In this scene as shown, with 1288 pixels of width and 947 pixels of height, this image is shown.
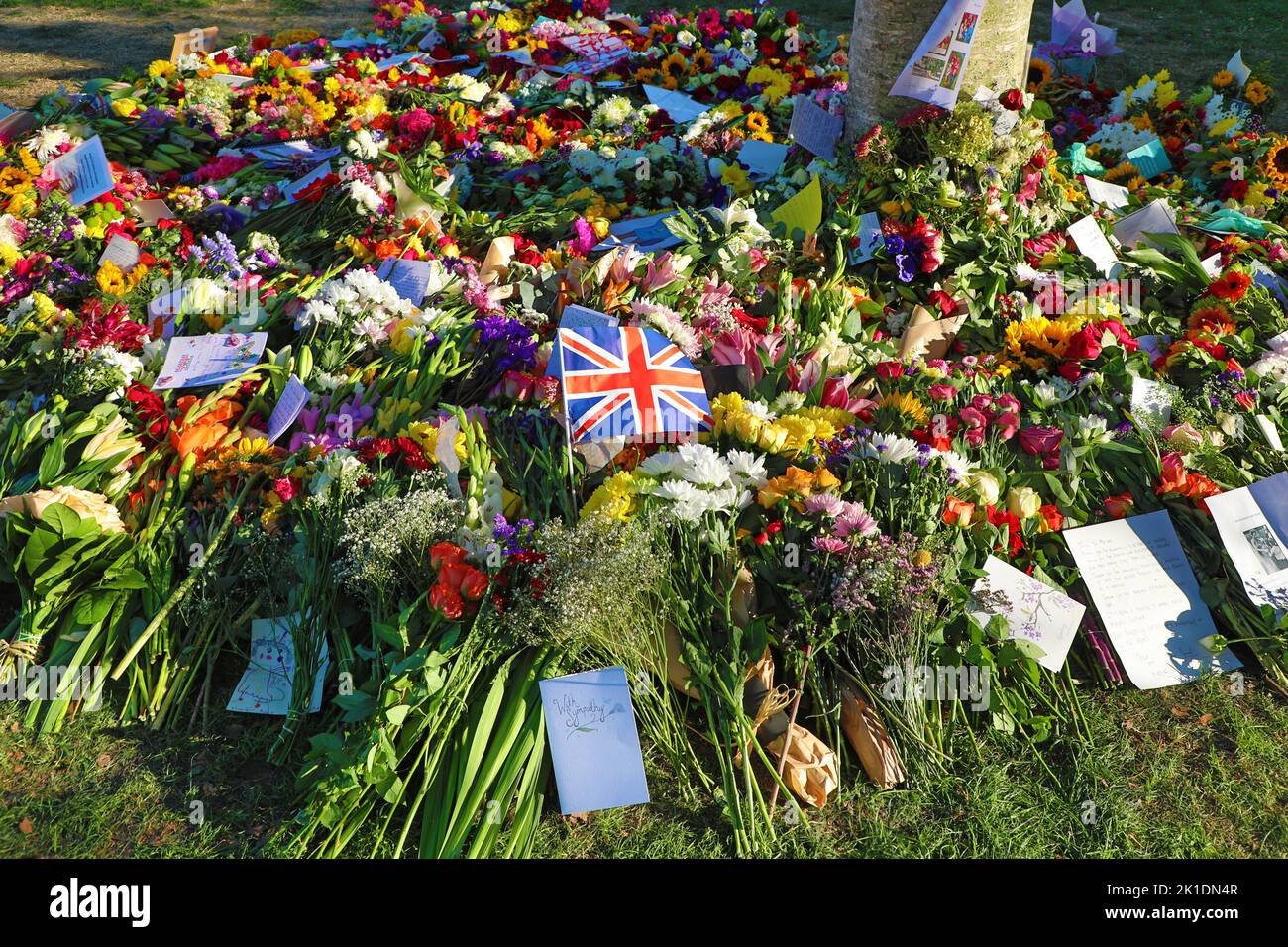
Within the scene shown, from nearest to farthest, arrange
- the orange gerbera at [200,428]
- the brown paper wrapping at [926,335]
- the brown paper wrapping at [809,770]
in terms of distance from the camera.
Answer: the brown paper wrapping at [809,770] → the orange gerbera at [200,428] → the brown paper wrapping at [926,335]

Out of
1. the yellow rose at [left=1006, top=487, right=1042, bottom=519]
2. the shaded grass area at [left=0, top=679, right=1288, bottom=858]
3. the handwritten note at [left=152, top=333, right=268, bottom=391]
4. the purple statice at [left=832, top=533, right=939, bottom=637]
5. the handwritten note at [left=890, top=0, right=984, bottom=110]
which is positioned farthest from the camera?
the handwritten note at [left=890, top=0, right=984, bottom=110]

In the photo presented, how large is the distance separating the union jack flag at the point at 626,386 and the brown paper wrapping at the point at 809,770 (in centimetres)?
98

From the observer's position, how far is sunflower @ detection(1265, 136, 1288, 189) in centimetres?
507

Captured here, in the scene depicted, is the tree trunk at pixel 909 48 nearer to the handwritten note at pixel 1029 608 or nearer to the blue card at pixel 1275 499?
the blue card at pixel 1275 499

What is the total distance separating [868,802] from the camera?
2.68 metres

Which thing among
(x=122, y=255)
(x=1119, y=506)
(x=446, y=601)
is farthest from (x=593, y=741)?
(x=122, y=255)

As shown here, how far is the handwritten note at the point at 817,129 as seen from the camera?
4723mm

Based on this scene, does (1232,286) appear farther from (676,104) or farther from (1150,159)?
(676,104)

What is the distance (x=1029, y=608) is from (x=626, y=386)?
1393 mm

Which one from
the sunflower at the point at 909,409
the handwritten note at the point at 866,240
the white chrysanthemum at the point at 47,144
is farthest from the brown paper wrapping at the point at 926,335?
the white chrysanthemum at the point at 47,144

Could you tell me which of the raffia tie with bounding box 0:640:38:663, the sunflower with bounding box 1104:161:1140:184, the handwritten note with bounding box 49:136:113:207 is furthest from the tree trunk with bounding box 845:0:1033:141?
the raffia tie with bounding box 0:640:38:663

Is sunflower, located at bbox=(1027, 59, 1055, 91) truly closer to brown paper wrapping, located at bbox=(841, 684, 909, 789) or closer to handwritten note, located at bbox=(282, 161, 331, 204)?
handwritten note, located at bbox=(282, 161, 331, 204)

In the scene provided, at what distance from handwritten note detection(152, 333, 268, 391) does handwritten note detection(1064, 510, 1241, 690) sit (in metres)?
3.03
